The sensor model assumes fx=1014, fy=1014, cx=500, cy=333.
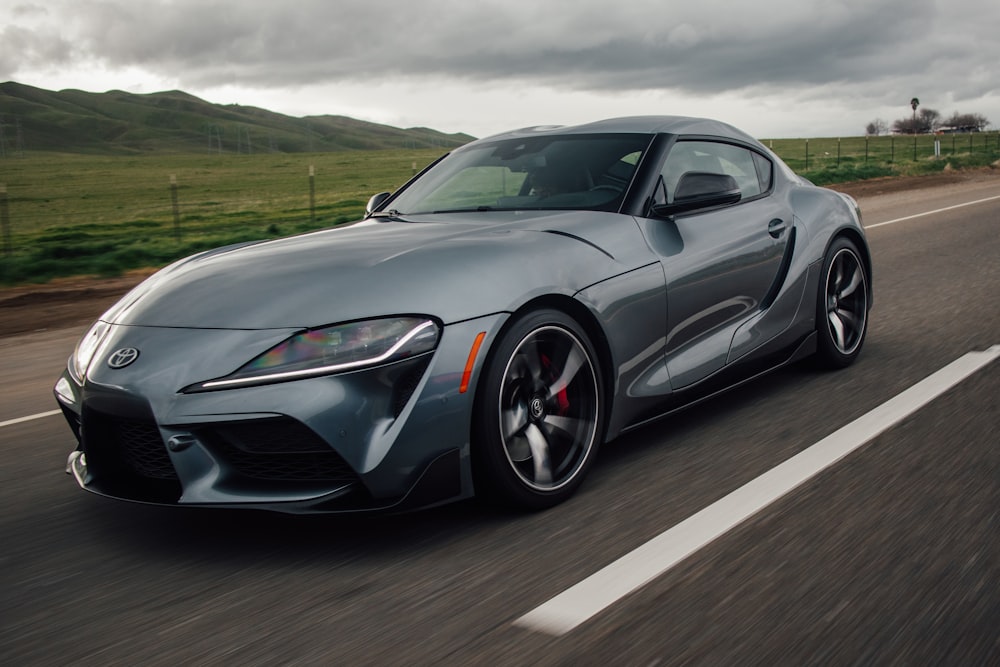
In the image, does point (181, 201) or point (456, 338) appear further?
point (181, 201)

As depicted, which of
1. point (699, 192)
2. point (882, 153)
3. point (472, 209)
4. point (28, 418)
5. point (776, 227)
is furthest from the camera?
point (882, 153)

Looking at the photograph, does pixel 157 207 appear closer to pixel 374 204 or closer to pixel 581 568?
pixel 374 204

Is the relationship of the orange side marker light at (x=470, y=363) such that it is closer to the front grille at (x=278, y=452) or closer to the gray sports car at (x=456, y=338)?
the gray sports car at (x=456, y=338)

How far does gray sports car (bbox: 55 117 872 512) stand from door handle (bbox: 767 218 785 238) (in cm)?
2

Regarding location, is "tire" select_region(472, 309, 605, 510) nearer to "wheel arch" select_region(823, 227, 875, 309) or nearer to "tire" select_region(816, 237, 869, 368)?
"tire" select_region(816, 237, 869, 368)

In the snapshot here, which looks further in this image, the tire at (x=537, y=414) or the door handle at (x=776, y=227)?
the door handle at (x=776, y=227)

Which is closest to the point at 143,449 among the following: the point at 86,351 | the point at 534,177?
the point at 86,351

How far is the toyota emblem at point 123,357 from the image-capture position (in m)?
3.38

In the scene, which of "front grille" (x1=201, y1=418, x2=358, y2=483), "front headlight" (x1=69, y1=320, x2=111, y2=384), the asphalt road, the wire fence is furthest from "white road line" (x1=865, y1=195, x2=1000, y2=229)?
the wire fence

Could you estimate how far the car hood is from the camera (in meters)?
3.35

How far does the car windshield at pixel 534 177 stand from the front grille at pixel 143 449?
1948 mm

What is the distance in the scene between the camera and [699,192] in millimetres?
4406

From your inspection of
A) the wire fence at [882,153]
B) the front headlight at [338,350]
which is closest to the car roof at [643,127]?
the front headlight at [338,350]

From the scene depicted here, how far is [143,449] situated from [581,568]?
4.80ft
